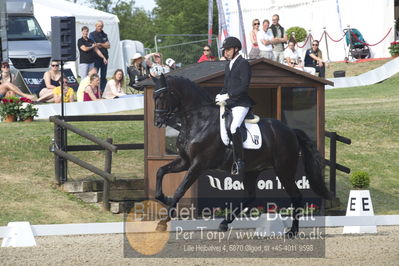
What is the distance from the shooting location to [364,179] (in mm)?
14359

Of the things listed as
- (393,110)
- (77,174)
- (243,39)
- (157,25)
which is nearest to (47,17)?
(243,39)

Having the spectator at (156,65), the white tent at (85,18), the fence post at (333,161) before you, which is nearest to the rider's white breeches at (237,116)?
the fence post at (333,161)

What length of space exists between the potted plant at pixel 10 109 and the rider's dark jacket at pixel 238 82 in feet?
28.2

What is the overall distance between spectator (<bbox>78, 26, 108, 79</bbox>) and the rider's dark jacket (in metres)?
11.7

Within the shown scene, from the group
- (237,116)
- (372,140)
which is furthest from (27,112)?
(237,116)

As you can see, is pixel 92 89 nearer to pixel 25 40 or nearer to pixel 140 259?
pixel 25 40

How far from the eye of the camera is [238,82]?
12.5m

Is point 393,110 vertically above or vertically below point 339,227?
above

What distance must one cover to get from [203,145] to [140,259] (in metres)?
2.29

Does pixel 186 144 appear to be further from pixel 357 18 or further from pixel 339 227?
pixel 357 18

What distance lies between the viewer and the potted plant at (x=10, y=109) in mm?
19984

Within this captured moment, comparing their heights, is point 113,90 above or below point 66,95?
above

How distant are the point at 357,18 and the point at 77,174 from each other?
23.4 metres

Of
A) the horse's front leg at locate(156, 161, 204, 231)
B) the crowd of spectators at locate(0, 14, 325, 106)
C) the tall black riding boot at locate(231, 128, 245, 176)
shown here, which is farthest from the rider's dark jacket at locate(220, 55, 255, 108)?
the crowd of spectators at locate(0, 14, 325, 106)
